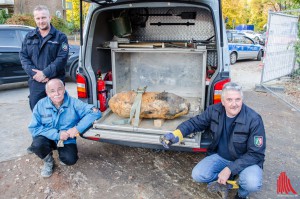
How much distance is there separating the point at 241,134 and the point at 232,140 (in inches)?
4.4

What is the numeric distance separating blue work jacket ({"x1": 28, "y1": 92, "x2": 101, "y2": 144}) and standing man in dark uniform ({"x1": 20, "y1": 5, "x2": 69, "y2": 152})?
44 cm

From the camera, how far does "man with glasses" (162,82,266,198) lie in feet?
8.15

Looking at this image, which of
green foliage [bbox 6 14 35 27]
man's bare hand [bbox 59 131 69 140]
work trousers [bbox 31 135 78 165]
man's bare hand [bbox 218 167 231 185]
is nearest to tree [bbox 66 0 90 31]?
green foliage [bbox 6 14 35 27]

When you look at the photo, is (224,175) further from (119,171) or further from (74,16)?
(74,16)

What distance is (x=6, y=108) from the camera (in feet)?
18.9

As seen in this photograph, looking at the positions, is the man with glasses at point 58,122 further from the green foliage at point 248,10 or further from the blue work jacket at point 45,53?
the green foliage at point 248,10

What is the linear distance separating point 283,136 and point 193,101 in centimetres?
181

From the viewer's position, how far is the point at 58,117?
307cm

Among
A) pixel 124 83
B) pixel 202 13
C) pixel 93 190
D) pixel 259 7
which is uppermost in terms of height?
pixel 259 7

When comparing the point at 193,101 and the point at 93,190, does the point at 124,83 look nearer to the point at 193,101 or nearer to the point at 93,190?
the point at 193,101

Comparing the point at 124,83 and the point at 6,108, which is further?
the point at 6,108

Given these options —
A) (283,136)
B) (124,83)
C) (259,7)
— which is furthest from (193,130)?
(259,7)

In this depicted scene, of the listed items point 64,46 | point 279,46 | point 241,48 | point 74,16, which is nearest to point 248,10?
point 74,16

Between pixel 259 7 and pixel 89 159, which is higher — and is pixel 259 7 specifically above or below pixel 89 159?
above
